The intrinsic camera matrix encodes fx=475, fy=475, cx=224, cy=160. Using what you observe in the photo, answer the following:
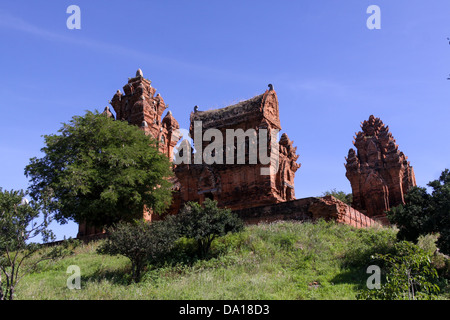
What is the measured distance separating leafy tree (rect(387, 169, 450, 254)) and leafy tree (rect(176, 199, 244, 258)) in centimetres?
627

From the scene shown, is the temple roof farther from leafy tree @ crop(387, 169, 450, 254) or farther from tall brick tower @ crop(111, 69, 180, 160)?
leafy tree @ crop(387, 169, 450, 254)

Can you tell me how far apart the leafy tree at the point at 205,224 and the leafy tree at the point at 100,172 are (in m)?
5.79

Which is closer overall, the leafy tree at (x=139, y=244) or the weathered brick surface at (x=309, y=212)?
the leafy tree at (x=139, y=244)

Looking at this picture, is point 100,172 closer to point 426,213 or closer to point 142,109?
point 142,109

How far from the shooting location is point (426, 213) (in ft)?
55.5

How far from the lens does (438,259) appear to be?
53.9 ft

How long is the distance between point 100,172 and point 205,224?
886 cm

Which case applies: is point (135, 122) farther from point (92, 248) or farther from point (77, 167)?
point (92, 248)

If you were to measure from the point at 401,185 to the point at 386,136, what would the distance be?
3.87 metres

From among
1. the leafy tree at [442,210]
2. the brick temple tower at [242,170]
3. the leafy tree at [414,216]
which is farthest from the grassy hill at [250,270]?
the brick temple tower at [242,170]

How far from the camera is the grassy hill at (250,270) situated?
1377 cm

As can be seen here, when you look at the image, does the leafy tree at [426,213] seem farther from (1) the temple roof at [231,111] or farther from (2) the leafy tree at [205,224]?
(1) the temple roof at [231,111]

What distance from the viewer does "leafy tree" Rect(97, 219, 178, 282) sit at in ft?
54.3
